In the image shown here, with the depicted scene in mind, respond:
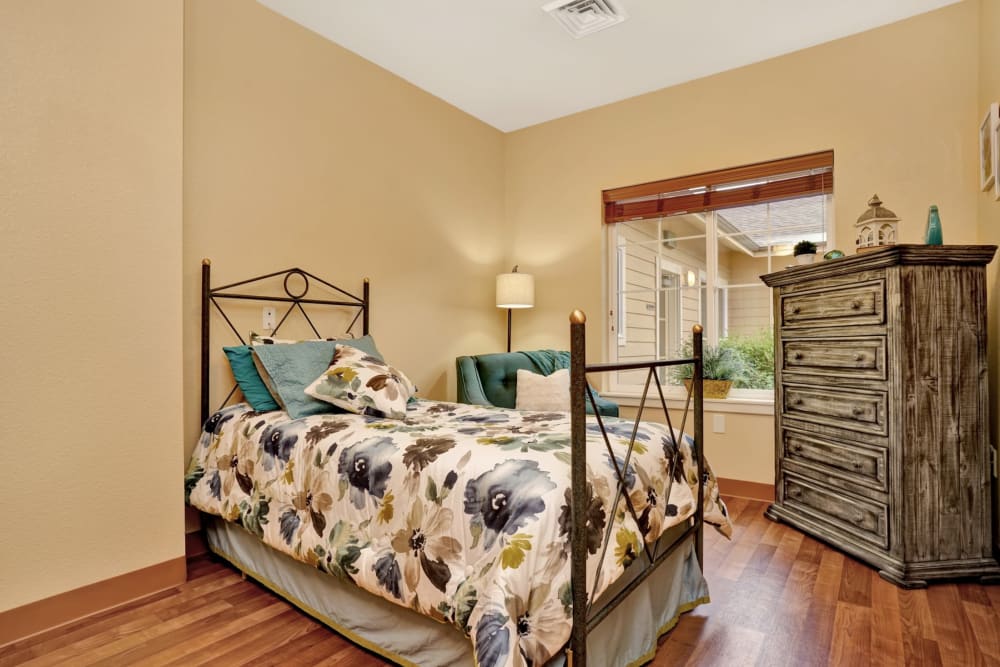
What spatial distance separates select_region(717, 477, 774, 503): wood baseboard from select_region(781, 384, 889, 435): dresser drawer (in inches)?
25.1

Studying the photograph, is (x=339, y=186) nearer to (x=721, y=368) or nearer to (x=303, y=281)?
(x=303, y=281)

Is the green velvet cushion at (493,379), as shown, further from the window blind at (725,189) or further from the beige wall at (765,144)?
the window blind at (725,189)

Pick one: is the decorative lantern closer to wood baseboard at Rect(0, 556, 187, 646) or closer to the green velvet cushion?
the green velvet cushion

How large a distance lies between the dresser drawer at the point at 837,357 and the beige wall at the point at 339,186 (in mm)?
2154

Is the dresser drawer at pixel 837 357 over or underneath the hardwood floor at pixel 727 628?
over

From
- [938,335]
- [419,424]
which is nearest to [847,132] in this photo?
[938,335]

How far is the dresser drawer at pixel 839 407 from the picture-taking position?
2314mm

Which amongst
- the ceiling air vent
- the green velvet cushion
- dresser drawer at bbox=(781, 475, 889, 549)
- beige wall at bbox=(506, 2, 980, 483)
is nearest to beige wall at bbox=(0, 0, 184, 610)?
the green velvet cushion

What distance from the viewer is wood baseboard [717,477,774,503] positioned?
325 centimetres

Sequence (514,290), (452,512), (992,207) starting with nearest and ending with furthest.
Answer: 1. (452,512)
2. (992,207)
3. (514,290)

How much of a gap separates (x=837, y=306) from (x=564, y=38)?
6.68 feet

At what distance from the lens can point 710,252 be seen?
360cm

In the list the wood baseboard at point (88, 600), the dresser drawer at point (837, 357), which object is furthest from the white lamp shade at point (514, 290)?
the wood baseboard at point (88, 600)

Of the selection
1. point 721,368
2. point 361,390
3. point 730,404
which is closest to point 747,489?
point 730,404
